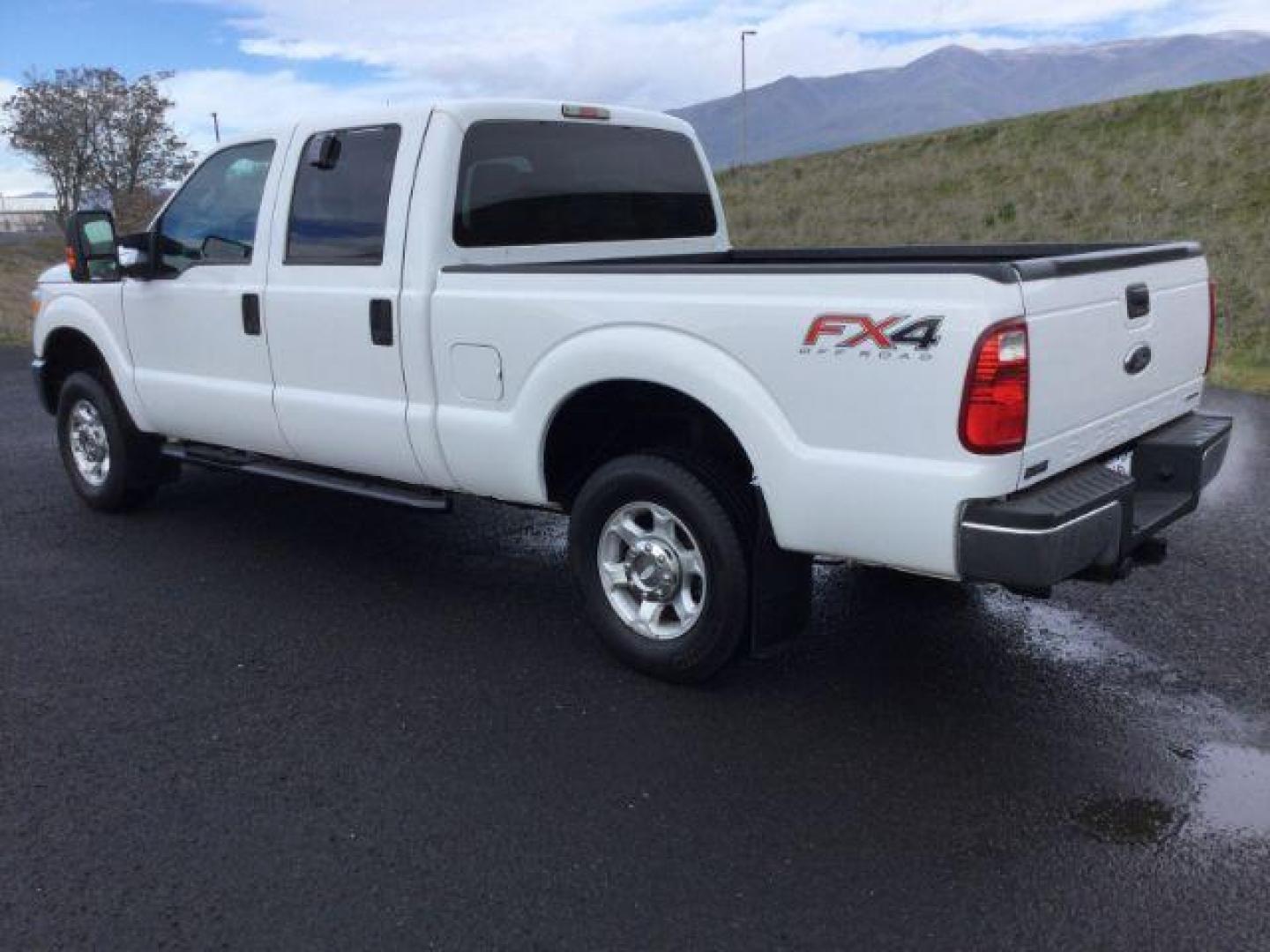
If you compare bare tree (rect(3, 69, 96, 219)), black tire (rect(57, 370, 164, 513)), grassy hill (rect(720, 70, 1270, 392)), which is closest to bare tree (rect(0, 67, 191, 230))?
bare tree (rect(3, 69, 96, 219))

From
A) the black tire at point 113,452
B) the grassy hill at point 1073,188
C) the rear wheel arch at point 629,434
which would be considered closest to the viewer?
the rear wheel arch at point 629,434

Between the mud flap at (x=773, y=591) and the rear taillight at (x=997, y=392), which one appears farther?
the mud flap at (x=773, y=591)

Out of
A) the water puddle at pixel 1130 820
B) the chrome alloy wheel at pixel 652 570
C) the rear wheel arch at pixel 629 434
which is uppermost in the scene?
the rear wheel arch at pixel 629 434

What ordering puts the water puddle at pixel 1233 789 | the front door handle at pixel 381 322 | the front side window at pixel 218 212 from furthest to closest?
the front side window at pixel 218 212 → the front door handle at pixel 381 322 → the water puddle at pixel 1233 789

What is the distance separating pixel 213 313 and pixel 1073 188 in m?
24.3

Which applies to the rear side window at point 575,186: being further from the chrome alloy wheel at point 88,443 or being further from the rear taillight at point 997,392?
the chrome alloy wheel at point 88,443

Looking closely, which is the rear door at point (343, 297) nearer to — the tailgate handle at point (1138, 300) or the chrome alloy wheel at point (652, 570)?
the chrome alloy wheel at point (652, 570)

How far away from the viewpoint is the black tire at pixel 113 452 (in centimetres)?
635

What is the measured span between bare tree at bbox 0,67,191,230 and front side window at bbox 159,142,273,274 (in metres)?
46.3

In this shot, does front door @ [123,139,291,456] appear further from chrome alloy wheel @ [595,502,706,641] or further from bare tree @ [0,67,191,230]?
bare tree @ [0,67,191,230]

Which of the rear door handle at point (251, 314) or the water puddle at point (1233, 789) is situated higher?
the rear door handle at point (251, 314)

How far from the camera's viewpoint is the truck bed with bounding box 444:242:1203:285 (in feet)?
10.6

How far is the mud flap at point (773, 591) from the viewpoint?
3887 millimetres

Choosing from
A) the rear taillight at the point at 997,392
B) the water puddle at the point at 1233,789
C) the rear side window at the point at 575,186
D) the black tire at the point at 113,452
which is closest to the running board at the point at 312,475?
the black tire at the point at 113,452
